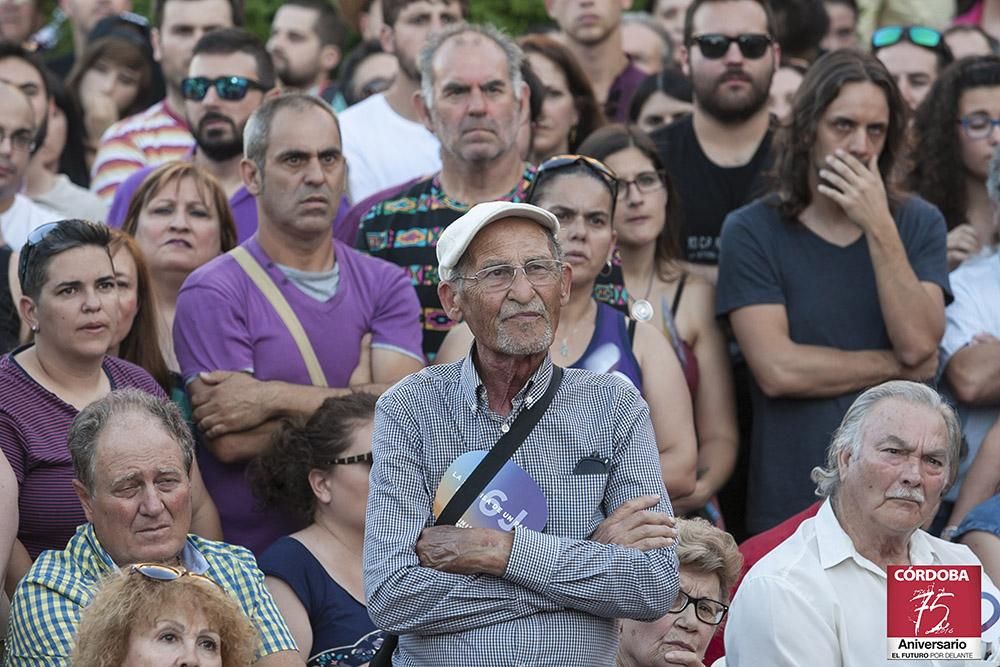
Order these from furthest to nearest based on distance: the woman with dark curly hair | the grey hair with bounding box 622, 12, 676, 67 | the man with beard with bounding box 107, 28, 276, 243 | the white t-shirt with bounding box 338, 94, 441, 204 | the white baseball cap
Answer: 1. the grey hair with bounding box 622, 12, 676, 67
2. the white t-shirt with bounding box 338, 94, 441, 204
3. the woman with dark curly hair
4. the man with beard with bounding box 107, 28, 276, 243
5. the white baseball cap

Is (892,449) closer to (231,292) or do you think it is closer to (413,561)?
(413,561)

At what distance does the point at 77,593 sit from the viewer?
196 inches

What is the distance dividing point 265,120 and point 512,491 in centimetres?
271

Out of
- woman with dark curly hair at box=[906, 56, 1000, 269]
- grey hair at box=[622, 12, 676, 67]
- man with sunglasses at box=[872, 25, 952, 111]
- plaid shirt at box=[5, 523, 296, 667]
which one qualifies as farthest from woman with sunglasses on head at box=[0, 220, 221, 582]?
grey hair at box=[622, 12, 676, 67]

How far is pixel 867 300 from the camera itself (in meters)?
6.89

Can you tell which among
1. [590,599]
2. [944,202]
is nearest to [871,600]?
[590,599]

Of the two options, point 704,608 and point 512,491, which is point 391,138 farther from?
point 512,491

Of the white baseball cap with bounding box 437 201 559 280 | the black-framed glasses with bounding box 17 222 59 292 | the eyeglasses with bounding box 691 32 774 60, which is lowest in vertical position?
the black-framed glasses with bounding box 17 222 59 292

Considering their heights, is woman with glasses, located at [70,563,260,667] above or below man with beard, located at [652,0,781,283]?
below

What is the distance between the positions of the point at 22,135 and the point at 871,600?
419cm

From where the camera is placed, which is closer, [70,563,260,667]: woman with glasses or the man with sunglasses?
[70,563,260,667]: woman with glasses

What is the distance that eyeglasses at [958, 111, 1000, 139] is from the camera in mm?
7895

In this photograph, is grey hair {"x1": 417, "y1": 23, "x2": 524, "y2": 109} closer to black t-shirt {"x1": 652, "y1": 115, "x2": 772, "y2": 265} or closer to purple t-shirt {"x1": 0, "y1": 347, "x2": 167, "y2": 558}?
black t-shirt {"x1": 652, "y1": 115, "x2": 772, "y2": 265}

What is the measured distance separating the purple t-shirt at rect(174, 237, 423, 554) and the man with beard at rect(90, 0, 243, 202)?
248cm
